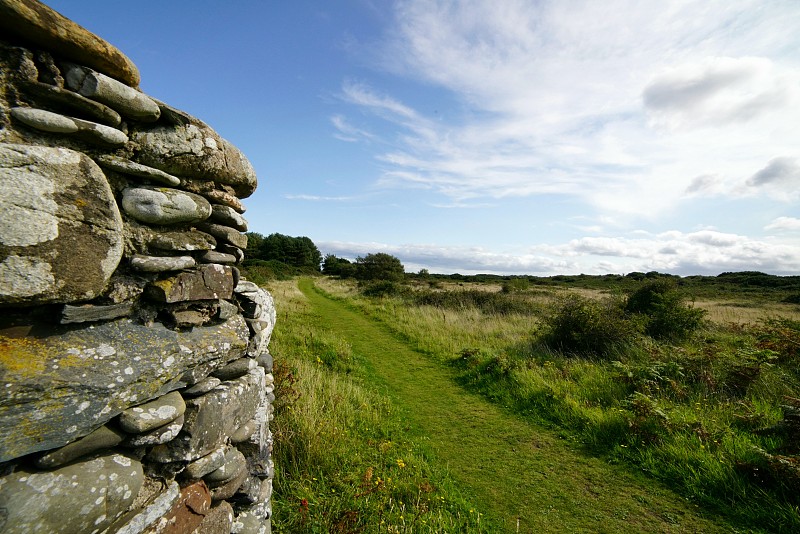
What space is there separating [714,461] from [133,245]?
683 centimetres

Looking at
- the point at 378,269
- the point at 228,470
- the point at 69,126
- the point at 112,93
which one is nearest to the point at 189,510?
the point at 228,470

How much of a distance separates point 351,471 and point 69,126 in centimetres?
447

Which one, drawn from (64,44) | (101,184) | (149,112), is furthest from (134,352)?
(64,44)

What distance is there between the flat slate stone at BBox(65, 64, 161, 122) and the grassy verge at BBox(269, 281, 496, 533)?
3990mm

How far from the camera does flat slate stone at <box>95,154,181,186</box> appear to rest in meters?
2.34

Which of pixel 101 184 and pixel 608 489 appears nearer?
pixel 101 184

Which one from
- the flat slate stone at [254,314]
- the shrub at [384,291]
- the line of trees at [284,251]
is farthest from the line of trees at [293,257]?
the flat slate stone at [254,314]

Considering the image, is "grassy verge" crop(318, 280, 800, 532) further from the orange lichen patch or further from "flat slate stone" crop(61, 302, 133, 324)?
the orange lichen patch

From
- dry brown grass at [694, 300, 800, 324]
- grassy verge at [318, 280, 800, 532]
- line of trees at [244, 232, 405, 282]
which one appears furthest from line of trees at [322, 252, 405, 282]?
grassy verge at [318, 280, 800, 532]

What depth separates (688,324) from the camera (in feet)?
33.8

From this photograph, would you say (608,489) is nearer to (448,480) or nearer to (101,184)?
(448,480)

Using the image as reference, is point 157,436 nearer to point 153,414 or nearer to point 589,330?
point 153,414

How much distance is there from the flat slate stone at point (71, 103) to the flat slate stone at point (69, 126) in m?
0.07

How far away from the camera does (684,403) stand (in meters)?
6.27
